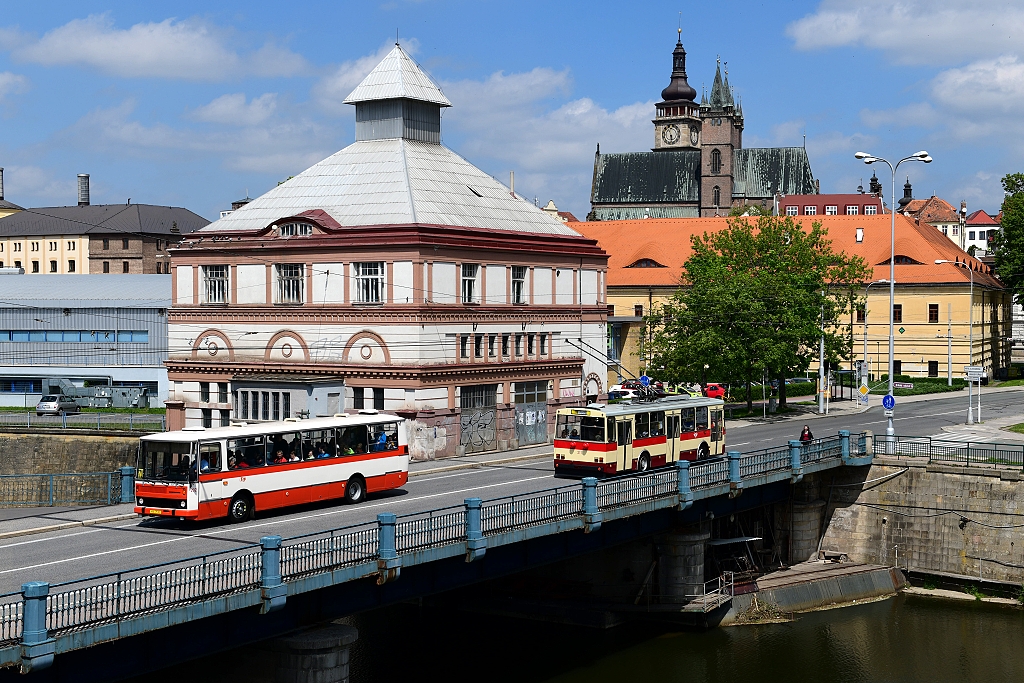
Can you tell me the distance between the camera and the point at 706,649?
3925 cm

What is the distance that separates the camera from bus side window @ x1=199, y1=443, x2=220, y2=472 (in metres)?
31.1

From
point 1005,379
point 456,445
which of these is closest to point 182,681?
point 456,445

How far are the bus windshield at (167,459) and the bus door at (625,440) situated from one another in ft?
49.3

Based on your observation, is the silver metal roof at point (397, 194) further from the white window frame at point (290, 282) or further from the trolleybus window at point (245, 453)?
the trolleybus window at point (245, 453)

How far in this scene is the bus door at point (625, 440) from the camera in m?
40.7

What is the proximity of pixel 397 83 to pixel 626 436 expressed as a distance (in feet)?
99.0

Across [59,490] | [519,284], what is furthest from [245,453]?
[519,284]

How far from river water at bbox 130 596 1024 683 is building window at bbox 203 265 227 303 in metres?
22.9

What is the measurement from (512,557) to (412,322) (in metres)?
22.7

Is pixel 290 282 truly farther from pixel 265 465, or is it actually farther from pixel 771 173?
pixel 771 173

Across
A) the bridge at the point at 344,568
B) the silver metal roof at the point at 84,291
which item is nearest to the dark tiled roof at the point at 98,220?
the silver metal roof at the point at 84,291

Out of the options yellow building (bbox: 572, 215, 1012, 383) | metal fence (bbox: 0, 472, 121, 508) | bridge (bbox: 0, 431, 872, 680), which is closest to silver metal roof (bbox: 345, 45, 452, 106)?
metal fence (bbox: 0, 472, 121, 508)

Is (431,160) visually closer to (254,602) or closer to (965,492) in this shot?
(965,492)

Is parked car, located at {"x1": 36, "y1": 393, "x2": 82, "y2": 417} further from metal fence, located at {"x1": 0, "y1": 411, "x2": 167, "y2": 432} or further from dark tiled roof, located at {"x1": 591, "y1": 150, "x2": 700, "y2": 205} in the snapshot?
dark tiled roof, located at {"x1": 591, "y1": 150, "x2": 700, "y2": 205}
